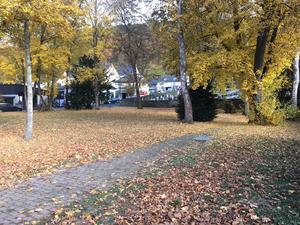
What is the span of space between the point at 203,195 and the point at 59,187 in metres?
2.86

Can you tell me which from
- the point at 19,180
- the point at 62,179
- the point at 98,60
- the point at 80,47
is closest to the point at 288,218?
the point at 62,179

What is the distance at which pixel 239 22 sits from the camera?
64.3 ft

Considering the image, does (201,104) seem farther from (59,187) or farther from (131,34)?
(131,34)

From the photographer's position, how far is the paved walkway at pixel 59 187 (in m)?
5.77

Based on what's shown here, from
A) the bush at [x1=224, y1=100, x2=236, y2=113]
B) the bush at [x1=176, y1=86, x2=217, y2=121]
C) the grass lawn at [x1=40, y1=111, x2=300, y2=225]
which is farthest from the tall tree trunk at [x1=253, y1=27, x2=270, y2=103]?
the bush at [x1=224, y1=100, x2=236, y2=113]

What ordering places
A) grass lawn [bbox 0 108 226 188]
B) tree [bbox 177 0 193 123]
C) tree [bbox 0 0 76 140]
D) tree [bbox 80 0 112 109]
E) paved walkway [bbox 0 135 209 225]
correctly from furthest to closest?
tree [bbox 80 0 112 109] < tree [bbox 177 0 193 123] < tree [bbox 0 0 76 140] < grass lawn [bbox 0 108 226 188] < paved walkway [bbox 0 135 209 225]

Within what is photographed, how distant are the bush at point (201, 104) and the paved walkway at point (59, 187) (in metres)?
12.0

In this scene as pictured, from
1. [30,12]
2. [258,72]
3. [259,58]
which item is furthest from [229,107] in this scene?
[30,12]

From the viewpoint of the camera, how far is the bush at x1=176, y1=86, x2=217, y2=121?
22.2 metres

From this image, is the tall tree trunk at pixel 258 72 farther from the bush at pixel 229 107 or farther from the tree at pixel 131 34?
the tree at pixel 131 34

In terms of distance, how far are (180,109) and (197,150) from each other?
37.3ft

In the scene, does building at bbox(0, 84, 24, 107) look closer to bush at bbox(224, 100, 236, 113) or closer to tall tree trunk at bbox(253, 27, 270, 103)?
bush at bbox(224, 100, 236, 113)

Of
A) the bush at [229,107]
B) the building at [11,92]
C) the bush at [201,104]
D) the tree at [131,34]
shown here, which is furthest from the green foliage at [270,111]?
the building at [11,92]

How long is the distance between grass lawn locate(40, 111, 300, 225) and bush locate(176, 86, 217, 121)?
12.5 m
